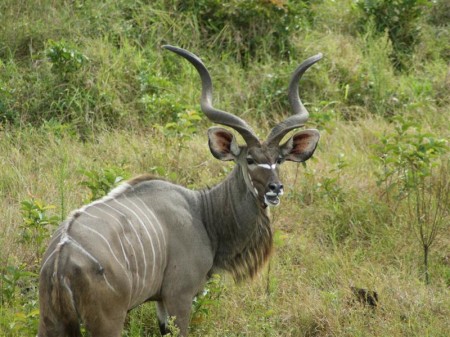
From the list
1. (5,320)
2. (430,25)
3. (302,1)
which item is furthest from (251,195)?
(430,25)

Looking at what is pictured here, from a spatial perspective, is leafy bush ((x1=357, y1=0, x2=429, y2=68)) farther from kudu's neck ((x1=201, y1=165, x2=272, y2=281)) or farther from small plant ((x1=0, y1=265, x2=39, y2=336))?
small plant ((x1=0, y1=265, x2=39, y2=336))

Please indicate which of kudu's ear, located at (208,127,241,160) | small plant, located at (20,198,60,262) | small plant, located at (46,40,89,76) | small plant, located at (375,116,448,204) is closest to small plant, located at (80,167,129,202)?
small plant, located at (20,198,60,262)

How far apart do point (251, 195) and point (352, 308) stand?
2.87 ft

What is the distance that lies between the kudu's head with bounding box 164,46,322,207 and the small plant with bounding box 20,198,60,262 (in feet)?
3.40

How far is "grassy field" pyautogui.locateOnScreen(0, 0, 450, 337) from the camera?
16.9 ft

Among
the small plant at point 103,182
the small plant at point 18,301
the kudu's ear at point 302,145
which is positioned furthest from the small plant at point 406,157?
the small plant at point 18,301

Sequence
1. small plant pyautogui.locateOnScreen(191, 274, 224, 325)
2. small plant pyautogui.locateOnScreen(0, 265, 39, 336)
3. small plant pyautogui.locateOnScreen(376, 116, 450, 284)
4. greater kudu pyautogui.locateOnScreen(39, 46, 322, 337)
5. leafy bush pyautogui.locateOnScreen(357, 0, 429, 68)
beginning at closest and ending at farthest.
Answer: greater kudu pyautogui.locateOnScreen(39, 46, 322, 337)
small plant pyautogui.locateOnScreen(0, 265, 39, 336)
small plant pyautogui.locateOnScreen(191, 274, 224, 325)
small plant pyautogui.locateOnScreen(376, 116, 450, 284)
leafy bush pyautogui.locateOnScreen(357, 0, 429, 68)

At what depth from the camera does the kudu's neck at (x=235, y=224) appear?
498cm

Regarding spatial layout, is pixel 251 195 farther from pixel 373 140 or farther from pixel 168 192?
pixel 373 140

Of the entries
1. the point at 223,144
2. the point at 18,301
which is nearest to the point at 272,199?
the point at 223,144

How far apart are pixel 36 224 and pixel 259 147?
4.44 ft

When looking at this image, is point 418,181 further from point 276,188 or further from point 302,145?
point 276,188

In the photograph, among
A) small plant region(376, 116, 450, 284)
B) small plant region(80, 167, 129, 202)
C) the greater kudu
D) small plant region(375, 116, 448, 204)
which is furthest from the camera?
small plant region(375, 116, 448, 204)

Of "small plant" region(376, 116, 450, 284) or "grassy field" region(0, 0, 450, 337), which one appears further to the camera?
"small plant" region(376, 116, 450, 284)
